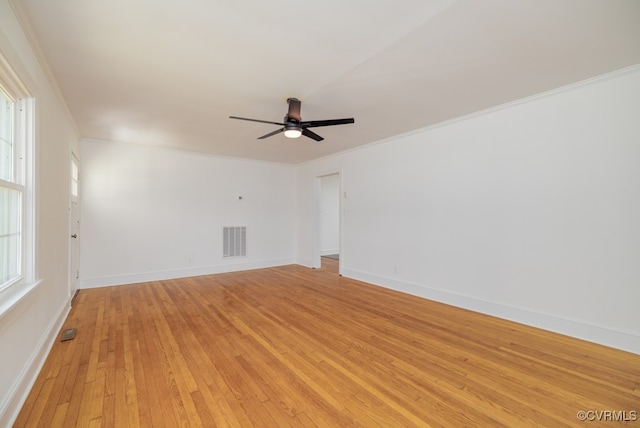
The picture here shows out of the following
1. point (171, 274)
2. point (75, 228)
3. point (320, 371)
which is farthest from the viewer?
point (171, 274)

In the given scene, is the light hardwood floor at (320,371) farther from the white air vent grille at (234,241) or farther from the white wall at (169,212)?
the white air vent grille at (234,241)

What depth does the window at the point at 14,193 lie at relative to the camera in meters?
1.83

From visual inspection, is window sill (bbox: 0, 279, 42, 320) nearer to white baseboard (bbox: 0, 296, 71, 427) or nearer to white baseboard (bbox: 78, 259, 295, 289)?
white baseboard (bbox: 0, 296, 71, 427)

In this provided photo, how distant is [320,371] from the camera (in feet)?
7.25

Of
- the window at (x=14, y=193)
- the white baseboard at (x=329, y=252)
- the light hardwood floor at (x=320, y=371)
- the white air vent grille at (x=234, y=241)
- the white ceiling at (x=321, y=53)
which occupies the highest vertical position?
the white ceiling at (x=321, y=53)

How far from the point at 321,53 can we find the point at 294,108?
84cm

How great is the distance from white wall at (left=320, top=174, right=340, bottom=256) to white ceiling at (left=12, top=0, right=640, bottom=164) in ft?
16.7

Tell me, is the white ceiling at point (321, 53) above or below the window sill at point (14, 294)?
above

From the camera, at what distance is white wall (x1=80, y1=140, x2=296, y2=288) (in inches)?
187

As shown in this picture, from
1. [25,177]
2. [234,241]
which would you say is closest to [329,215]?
[234,241]

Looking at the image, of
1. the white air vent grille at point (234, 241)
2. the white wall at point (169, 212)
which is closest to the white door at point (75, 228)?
the white wall at point (169, 212)

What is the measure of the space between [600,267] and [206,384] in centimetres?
377

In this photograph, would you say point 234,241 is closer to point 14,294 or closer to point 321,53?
point 14,294

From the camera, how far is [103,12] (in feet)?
5.87
